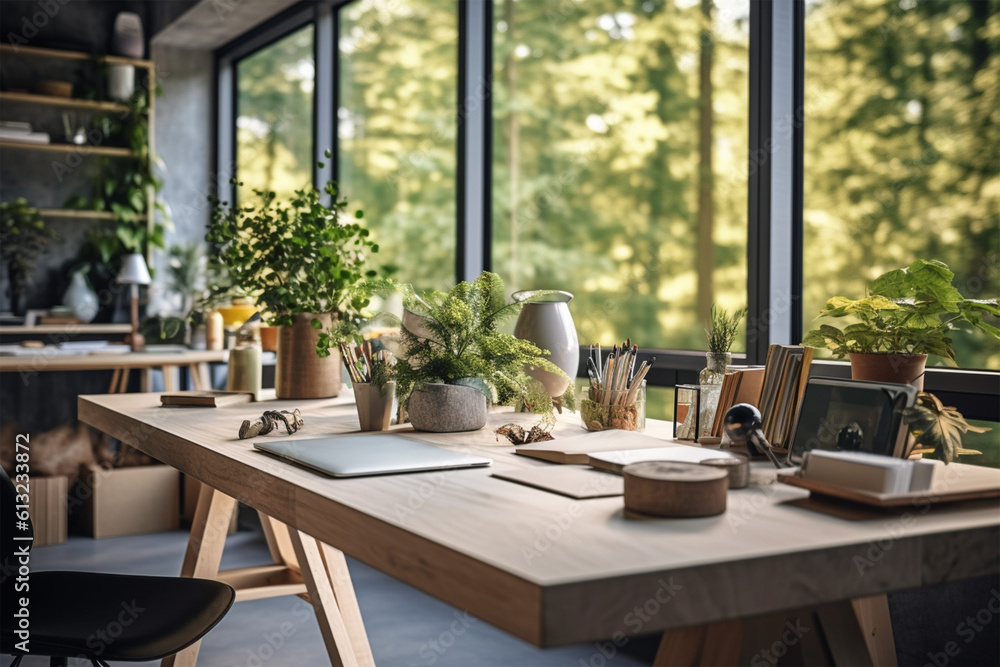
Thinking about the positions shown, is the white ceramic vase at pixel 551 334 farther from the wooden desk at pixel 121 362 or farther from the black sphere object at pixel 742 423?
the wooden desk at pixel 121 362

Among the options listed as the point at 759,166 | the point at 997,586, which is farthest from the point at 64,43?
the point at 997,586

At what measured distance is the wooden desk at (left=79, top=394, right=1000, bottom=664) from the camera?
758mm

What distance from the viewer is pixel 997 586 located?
1838 mm

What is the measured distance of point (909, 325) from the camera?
4.82 ft

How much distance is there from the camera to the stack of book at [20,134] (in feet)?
16.6

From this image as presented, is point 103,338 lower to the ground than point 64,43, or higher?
lower

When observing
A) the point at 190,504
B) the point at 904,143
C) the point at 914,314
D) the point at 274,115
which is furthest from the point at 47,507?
the point at 904,143

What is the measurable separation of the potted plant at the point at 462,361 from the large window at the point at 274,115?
4400 mm

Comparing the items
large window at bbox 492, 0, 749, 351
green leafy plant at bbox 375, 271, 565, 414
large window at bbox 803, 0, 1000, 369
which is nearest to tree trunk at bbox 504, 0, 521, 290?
large window at bbox 492, 0, 749, 351

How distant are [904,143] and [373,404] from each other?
20.1 ft

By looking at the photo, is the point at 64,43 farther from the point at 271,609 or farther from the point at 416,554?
the point at 416,554

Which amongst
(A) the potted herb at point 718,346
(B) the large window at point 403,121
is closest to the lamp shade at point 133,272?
(A) the potted herb at point 718,346

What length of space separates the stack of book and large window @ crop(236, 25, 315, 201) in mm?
1148

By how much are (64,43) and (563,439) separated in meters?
5.19
